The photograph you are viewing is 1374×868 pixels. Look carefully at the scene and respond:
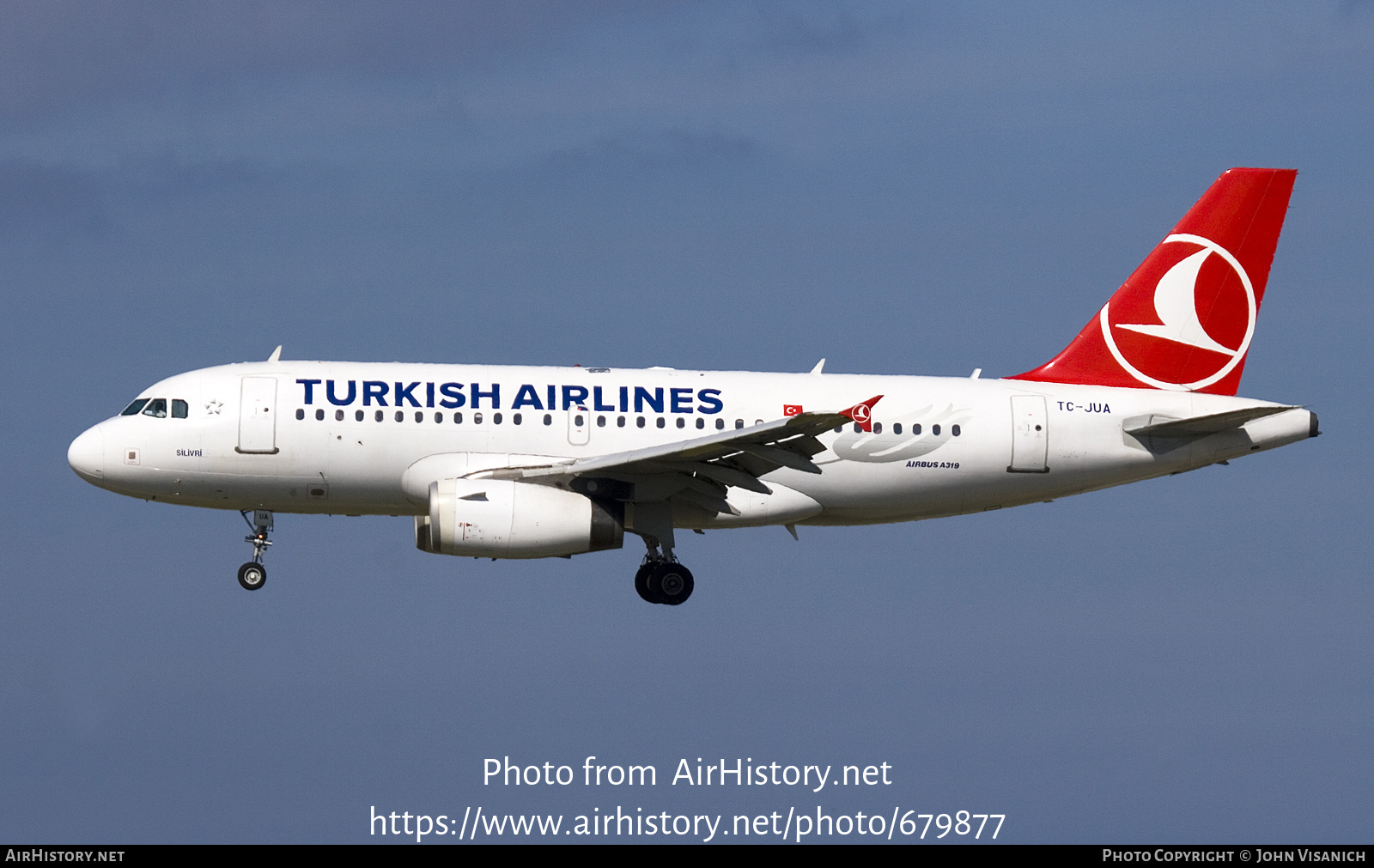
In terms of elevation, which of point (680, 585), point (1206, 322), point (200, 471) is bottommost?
point (680, 585)

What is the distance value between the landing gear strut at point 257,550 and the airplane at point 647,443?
38 mm

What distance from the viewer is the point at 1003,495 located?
132ft

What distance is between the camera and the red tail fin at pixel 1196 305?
41.9 meters

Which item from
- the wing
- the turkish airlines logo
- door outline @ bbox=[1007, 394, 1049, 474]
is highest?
the turkish airlines logo

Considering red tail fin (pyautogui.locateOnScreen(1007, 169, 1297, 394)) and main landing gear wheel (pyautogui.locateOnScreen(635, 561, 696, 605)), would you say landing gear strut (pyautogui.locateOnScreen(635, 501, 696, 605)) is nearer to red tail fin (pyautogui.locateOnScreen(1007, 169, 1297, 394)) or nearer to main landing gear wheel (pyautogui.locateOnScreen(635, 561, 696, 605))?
main landing gear wheel (pyautogui.locateOnScreen(635, 561, 696, 605))

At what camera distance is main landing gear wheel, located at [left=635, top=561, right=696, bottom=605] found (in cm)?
3825

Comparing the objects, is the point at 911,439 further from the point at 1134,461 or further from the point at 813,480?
the point at 1134,461

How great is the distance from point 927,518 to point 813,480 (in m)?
3.37

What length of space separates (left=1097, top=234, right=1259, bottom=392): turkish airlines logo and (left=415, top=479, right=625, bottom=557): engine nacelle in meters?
12.7

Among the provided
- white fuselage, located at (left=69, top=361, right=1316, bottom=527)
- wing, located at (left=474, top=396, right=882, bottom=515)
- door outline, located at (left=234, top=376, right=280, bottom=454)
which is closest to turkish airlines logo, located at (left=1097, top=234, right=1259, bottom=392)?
white fuselage, located at (left=69, top=361, right=1316, bottom=527)

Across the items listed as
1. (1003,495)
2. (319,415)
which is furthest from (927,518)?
(319,415)

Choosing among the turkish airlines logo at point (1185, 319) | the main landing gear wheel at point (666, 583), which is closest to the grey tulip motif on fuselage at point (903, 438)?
the main landing gear wheel at point (666, 583)

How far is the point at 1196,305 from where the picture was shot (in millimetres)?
42500

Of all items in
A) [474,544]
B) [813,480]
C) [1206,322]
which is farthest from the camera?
[1206,322]
